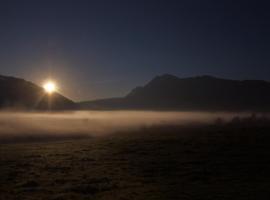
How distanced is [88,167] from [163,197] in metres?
17.8

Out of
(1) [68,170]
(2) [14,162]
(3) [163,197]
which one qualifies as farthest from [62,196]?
(2) [14,162]

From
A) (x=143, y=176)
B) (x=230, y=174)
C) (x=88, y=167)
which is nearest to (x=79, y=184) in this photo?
(x=143, y=176)

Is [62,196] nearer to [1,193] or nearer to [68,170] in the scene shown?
[1,193]

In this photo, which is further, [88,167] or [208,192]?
[88,167]

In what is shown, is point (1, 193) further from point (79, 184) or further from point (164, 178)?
point (164, 178)

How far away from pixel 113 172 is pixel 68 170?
4.94m

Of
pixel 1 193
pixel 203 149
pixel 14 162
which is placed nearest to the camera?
pixel 1 193

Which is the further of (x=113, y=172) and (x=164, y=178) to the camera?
Result: (x=113, y=172)

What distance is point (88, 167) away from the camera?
46.9 metres

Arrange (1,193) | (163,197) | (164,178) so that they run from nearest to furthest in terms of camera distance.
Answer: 1. (163,197)
2. (1,193)
3. (164,178)

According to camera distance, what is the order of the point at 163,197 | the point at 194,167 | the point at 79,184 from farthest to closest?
the point at 194,167 < the point at 79,184 < the point at 163,197

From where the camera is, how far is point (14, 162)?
172ft

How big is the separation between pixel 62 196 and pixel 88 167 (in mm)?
15191

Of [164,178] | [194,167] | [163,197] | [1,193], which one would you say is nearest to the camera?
[163,197]
